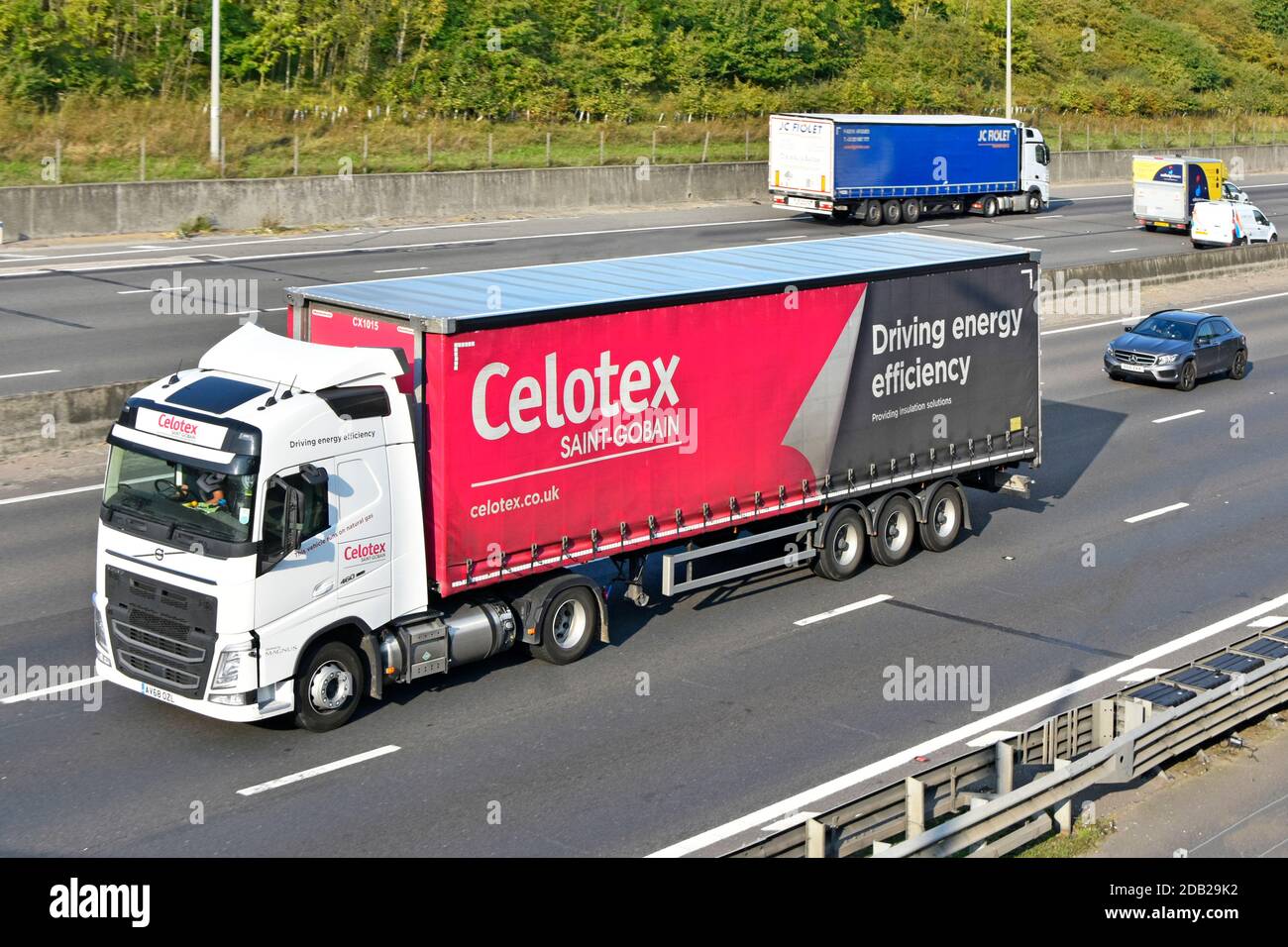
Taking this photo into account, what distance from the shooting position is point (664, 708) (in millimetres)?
14500

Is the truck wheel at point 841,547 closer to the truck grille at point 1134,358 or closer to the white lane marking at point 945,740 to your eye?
the white lane marking at point 945,740

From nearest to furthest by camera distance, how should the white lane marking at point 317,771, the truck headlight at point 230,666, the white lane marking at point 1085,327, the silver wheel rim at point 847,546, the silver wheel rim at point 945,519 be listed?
the white lane marking at point 317,771
the truck headlight at point 230,666
the silver wheel rim at point 847,546
the silver wheel rim at point 945,519
the white lane marking at point 1085,327

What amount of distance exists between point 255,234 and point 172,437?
31299 millimetres

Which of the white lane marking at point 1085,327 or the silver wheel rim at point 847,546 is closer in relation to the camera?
the silver wheel rim at point 847,546

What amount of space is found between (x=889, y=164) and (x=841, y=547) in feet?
115

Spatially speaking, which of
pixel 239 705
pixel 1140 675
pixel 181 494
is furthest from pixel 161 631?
pixel 1140 675

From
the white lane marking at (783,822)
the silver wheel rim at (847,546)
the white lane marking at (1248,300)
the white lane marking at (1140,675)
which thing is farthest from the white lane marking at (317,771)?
the white lane marking at (1248,300)

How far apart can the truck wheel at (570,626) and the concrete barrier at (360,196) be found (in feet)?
95.7

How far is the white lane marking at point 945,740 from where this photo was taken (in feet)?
39.3

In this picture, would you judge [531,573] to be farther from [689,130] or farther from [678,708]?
[689,130]

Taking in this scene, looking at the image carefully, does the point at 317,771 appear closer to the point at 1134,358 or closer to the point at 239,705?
the point at 239,705

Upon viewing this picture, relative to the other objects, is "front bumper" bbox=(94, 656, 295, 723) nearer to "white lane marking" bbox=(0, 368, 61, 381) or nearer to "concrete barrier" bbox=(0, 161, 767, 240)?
"white lane marking" bbox=(0, 368, 61, 381)

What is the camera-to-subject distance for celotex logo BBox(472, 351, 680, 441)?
564 inches
